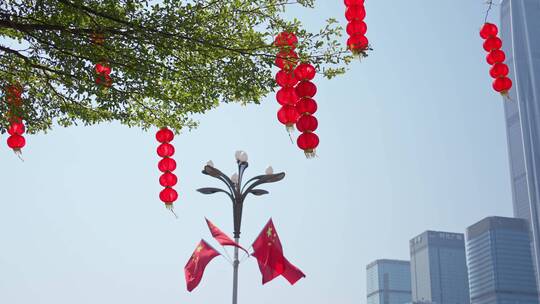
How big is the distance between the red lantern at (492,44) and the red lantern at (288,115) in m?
2.85

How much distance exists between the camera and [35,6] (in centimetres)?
812

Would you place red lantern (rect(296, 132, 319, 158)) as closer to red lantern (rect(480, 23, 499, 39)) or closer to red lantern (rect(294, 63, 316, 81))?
red lantern (rect(294, 63, 316, 81))

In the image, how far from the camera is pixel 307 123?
8312 millimetres

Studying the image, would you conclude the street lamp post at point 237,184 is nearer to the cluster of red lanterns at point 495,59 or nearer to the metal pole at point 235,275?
the metal pole at point 235,275

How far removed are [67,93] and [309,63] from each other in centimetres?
372

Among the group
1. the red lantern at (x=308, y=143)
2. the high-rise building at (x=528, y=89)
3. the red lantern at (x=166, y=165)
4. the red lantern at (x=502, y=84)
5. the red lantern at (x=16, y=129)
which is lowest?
the red lantern at (x=308, y=143)

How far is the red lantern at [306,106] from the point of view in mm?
8328

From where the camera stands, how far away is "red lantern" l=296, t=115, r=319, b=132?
8.31 metres

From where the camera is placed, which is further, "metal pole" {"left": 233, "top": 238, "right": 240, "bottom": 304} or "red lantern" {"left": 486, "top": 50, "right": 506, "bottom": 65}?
"metal pole" {"left": 233, "top": 238, "right": 240, "bottom": 304}

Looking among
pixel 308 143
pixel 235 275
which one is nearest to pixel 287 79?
pixel 308 143

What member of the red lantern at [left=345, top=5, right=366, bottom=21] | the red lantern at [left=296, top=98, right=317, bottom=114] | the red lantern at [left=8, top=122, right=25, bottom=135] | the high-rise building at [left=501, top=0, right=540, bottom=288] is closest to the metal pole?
the red lantern at [left=8, top=122, right=25, bottom=135]

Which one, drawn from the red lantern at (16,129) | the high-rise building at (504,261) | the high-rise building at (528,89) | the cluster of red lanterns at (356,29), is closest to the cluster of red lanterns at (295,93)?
the cluster of red lanterns at (356,29)

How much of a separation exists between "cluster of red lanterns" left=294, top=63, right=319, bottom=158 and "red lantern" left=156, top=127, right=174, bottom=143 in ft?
10.6

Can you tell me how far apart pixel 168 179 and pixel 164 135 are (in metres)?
0.78
